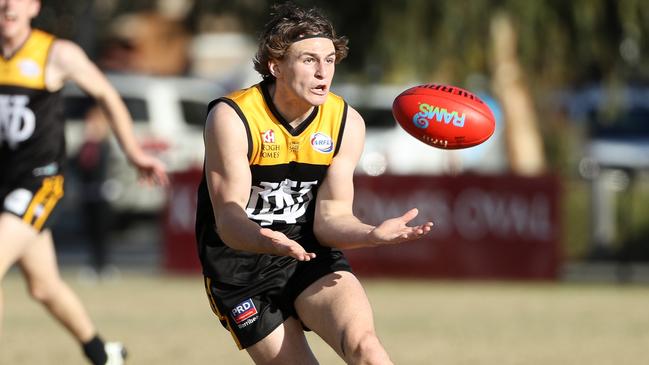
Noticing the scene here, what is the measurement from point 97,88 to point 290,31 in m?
2.17

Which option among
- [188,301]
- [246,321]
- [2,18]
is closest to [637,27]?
[188,301]

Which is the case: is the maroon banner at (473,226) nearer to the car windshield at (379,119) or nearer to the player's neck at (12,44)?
the car windshield at (379,119)

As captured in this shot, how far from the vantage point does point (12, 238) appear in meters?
7.47

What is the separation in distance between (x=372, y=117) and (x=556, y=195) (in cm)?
674

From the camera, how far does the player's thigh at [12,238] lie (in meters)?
7.41

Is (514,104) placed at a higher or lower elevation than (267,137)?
lower

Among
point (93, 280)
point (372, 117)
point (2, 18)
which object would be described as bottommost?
point (93, 280)

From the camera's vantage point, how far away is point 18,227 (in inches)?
297

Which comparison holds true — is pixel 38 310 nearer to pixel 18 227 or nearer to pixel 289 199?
pixel 18 227

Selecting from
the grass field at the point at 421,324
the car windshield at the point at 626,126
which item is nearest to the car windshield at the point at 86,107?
the grass field at the point at 421,324

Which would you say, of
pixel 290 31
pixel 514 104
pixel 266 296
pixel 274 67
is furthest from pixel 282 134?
pixel 514 104

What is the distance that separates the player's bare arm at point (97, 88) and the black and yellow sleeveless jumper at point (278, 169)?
167cm

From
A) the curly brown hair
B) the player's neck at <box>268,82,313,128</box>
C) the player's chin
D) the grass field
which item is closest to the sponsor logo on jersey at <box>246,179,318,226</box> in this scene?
the player's neck at <box>268,82,313,128</box>

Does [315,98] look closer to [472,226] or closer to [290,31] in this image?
[290,31]
